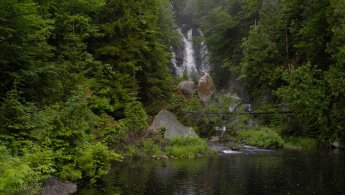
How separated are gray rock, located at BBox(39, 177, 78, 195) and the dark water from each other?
1.30 ft

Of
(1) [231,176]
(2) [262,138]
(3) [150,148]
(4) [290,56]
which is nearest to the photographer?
(1) [231,176]

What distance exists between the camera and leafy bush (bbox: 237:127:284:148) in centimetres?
3212

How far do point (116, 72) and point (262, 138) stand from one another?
40.9 ft

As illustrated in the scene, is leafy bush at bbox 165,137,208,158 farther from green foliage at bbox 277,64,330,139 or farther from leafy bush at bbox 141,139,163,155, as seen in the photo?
green foliage at bbox 277,64,330,139

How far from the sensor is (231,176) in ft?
60.0

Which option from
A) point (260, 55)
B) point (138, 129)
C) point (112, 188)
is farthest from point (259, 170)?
point (260, 55)

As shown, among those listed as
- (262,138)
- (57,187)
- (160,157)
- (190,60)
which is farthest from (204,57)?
(57,187)

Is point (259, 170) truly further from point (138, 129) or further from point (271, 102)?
point (271, 102)

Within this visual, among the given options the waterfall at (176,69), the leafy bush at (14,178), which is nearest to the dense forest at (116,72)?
the leafy bush at (14,178)

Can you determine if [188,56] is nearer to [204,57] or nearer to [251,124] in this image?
[204,57]

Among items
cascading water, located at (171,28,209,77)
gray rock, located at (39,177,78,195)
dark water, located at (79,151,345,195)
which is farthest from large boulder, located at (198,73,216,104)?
gray rock, located at (39,177,78,195)

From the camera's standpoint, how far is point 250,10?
47.2 m

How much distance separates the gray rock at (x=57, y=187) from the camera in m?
14.0

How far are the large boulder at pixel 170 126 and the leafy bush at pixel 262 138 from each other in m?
5.28
